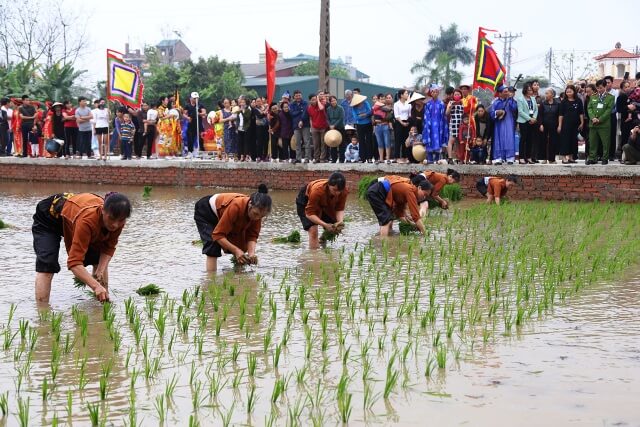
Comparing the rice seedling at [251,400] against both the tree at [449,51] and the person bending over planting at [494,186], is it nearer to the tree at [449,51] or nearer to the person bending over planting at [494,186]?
the person bending over planting at [494,186]

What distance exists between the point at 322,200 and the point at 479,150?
717cm

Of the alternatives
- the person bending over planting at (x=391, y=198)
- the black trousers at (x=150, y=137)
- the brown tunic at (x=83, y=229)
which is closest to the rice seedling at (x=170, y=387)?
the brown tunic at (x=83, y=229)

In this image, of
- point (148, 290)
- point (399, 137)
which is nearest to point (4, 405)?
point (148, 290)

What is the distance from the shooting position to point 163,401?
5.02m

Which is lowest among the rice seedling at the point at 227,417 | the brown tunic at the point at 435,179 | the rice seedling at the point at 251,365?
the rice seedling at the point at 227,417

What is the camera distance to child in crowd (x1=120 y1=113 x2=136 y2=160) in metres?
21.0

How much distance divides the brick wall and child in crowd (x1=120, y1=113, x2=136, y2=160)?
34cm

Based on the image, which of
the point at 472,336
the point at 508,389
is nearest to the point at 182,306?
the point at 472,336

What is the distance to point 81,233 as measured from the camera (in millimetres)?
6902

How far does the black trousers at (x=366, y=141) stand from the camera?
18141mm

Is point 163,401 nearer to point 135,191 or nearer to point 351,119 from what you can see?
point 351,119

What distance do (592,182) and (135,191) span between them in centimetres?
846

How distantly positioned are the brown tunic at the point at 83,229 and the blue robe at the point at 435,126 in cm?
1022

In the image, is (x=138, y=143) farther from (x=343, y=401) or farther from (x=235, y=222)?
(x=343, y=401)
